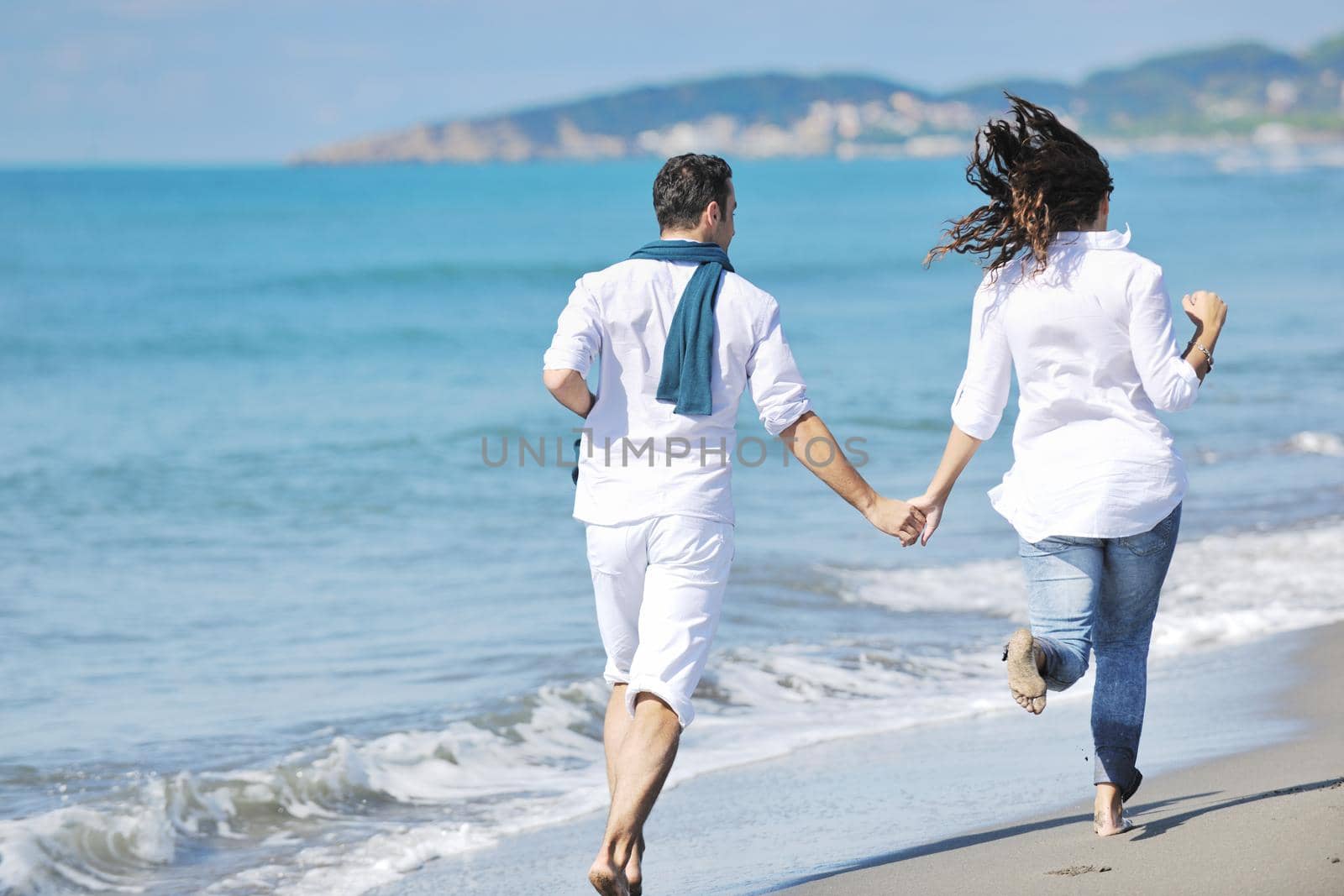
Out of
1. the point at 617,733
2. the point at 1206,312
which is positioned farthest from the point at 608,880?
the point at 1206,312

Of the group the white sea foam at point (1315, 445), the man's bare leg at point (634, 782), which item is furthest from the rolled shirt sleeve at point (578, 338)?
the white sea foam at point (1315, 445)

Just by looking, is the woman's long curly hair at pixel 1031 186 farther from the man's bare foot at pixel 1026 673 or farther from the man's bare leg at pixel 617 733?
the man's bare leg at pixel 617 733

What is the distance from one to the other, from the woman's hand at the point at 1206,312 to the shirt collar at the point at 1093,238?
0.27 metres

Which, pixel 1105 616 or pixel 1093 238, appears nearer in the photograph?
pixel 1093 238

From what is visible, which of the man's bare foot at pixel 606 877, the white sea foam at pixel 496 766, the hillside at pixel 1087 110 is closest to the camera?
the man's bare foot at pixel 606 877

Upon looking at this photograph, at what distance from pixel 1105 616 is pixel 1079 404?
0.58 metres

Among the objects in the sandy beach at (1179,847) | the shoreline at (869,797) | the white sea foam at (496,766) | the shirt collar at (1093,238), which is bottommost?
the white sea foam at (496,766)

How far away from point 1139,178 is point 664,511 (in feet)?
340

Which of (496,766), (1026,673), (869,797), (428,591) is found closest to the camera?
(1026,673)

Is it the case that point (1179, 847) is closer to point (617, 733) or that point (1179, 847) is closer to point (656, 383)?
point (617, 733)

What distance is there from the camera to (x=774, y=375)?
3.66 meters

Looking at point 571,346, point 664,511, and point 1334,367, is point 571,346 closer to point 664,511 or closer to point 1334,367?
point 664,511

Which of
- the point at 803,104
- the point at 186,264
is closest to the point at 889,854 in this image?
the point at 186,264

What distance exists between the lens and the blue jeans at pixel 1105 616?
3.59 metres
